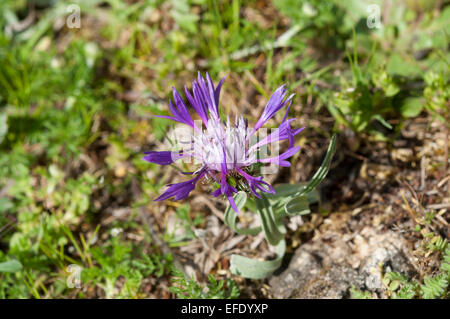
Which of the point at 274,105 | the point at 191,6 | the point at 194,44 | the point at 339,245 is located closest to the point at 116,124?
the point at 194,44

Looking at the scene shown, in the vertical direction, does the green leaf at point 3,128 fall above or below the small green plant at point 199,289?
above

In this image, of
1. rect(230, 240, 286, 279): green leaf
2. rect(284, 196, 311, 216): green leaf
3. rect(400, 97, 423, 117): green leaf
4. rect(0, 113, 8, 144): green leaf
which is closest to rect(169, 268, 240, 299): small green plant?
rect(230, 240, 286, 279): green leaf

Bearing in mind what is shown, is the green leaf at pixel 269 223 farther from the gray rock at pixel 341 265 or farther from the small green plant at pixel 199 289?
the small green plant at pixel 199 289

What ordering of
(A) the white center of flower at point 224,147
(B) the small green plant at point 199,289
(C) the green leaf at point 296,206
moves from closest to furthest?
(A) the white center of flower at point 224,147, (C) the green leaf at point 296,206, (B) the small green plant at point 199,289

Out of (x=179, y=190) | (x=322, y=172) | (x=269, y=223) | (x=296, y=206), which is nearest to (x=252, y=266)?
(x=269, y=223)

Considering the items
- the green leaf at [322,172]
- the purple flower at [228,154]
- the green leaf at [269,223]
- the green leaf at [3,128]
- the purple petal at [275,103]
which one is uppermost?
the purple petal at [275,103]

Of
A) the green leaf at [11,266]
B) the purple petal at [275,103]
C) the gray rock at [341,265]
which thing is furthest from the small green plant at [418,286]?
the green leaf at [11,266]

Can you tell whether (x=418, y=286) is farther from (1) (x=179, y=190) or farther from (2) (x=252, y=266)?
(1) (x=179, y=190)
